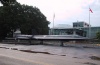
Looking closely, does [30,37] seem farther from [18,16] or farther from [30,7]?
[30,7]

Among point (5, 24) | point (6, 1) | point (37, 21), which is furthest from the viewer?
point (37, 21)

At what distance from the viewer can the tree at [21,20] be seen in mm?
73562

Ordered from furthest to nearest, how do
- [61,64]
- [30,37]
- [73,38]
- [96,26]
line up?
[96,26]
[30,37]
[73,38]
[61,64]

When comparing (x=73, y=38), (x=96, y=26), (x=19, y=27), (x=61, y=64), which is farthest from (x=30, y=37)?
(x=96, y=26)

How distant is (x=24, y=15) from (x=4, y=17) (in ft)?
21.2

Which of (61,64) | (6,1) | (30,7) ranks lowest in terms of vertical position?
(61,64)

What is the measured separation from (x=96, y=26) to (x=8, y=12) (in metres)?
52.0

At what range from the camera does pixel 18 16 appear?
246ft

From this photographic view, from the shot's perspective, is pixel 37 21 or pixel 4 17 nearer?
pixel 4 17

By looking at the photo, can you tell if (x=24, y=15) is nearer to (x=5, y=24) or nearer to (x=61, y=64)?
(x=5, y=24)

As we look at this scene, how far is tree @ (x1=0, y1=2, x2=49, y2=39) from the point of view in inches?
2896

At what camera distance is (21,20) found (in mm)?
74438

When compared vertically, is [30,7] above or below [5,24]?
above

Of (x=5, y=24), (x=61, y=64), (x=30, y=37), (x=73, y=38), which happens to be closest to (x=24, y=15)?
(x=5, y=24)
